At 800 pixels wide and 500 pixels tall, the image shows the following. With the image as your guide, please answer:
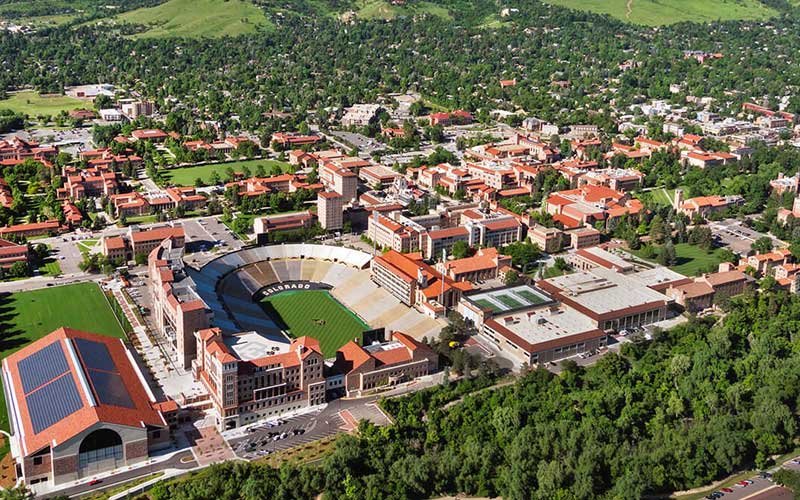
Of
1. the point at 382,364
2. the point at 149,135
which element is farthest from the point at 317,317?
the point at 149,135

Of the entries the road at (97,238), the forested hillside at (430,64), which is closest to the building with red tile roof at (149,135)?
the forested hillside at (430,64)

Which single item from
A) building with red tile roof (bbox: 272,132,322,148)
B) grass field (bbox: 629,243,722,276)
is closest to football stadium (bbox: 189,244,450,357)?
grass field (bbox: 629,243,722,276)

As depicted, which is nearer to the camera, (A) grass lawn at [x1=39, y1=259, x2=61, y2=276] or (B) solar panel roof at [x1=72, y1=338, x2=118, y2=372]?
(B) solar panel roof at [x1=72, y1=338, x2=118, y2=372]

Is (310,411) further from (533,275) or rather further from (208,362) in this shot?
(533,275)

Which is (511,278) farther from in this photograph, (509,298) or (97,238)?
(97,238)

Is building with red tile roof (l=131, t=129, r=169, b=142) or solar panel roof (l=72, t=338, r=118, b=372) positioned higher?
solar panel roof (l=72, t=338, r=118, b=372)

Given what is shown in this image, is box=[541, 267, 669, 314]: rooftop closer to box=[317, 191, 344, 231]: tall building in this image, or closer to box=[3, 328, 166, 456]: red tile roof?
box=[317, 191, 344, 231]: tall building
